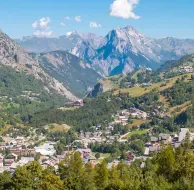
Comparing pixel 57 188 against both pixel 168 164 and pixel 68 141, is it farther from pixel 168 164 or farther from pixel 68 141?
pixel 68 141

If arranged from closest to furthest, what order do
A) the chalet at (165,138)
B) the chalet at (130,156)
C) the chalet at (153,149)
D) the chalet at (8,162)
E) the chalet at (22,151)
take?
the chalet at (130,156)
the chalet at (8,162)
the chalet at (153,149)
the chalet at (165,138)
the chalet at (22,151)

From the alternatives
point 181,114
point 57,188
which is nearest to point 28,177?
point 57,188

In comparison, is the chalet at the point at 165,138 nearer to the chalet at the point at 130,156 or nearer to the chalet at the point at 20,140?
the chalet at the point at 130,156

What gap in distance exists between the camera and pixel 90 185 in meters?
68.2

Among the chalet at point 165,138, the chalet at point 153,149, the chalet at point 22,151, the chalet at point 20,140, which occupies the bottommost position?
the chalet at point 22,151

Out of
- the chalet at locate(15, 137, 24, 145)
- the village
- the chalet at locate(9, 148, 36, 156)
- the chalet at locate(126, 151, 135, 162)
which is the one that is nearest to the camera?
the chalet at locate(126, 151, 135, 162)

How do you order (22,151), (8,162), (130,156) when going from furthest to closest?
(22,151) → (8,162) → (130,156)

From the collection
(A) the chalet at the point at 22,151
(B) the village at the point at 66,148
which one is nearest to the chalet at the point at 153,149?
(B) the village at the point at 66,148

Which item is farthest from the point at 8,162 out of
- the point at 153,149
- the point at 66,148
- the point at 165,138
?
the point at 165,138

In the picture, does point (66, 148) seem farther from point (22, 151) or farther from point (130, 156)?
point (130, 156)

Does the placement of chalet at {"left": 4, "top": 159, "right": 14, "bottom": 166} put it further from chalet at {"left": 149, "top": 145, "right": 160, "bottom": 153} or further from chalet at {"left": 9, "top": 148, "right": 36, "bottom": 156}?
chalet at {"left": 149, "top": 145, "right": 160, "bottom": 153}

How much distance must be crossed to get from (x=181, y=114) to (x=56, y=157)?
257 ft

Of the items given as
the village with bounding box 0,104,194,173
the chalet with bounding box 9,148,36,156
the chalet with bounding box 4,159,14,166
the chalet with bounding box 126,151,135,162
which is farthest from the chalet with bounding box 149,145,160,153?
the chalet with bounding box 4,159,14,166

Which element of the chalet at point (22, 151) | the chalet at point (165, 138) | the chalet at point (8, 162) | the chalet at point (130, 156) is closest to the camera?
the chalet at point (130, 156)
